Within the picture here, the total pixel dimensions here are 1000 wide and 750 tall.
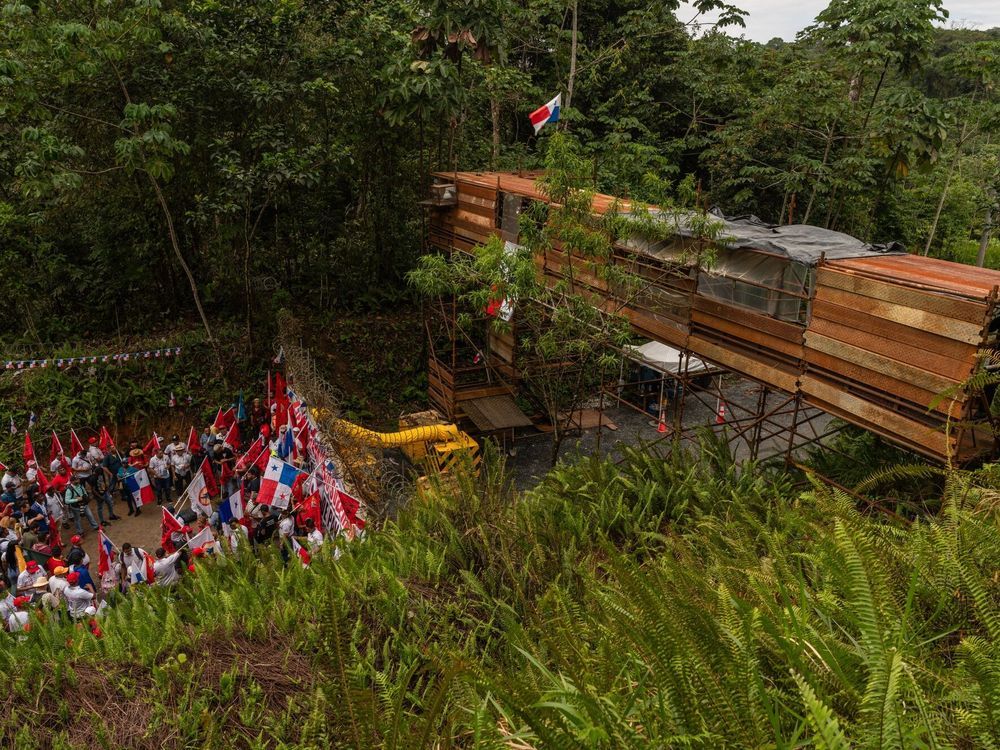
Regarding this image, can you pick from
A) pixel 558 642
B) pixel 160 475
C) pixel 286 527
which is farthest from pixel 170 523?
pixel 558 642

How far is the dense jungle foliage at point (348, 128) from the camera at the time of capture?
1625cm

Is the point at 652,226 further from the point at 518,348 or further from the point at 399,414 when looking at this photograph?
the point at 399,414

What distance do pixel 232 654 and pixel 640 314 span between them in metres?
9.88

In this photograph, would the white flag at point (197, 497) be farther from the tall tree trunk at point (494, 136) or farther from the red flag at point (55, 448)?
the tall tree trunk at point (494, 136)

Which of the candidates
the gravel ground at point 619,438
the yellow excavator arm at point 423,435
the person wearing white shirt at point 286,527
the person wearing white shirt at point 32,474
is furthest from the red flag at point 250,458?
the gravel ground at point 619,438

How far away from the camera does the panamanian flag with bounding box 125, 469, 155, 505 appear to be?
48.2 feet

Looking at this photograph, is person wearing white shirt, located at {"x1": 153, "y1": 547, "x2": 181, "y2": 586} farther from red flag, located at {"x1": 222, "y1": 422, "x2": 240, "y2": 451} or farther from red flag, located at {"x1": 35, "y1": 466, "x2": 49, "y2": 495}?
red flag, located at {"x1": 222, "y1": 422, "x2": 240, "y2": 451}

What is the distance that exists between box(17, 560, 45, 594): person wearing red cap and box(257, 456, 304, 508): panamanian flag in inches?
127

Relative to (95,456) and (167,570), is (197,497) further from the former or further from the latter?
(95,456)

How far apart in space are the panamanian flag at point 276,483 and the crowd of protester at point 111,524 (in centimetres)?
34

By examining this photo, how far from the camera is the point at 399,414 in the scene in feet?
64.0

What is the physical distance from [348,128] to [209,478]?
11117 millimetres

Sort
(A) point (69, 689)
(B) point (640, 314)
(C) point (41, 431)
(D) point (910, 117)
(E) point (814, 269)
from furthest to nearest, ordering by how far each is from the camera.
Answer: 1. (D) point (910, 117)
2. (C) point (41, 431)
3. (B) point (640, 314)
4. (E) point (814, 269)
5. (A) point (69, 689)

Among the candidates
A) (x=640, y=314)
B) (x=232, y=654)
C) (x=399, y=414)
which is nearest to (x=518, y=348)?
(x=399, y=414)
